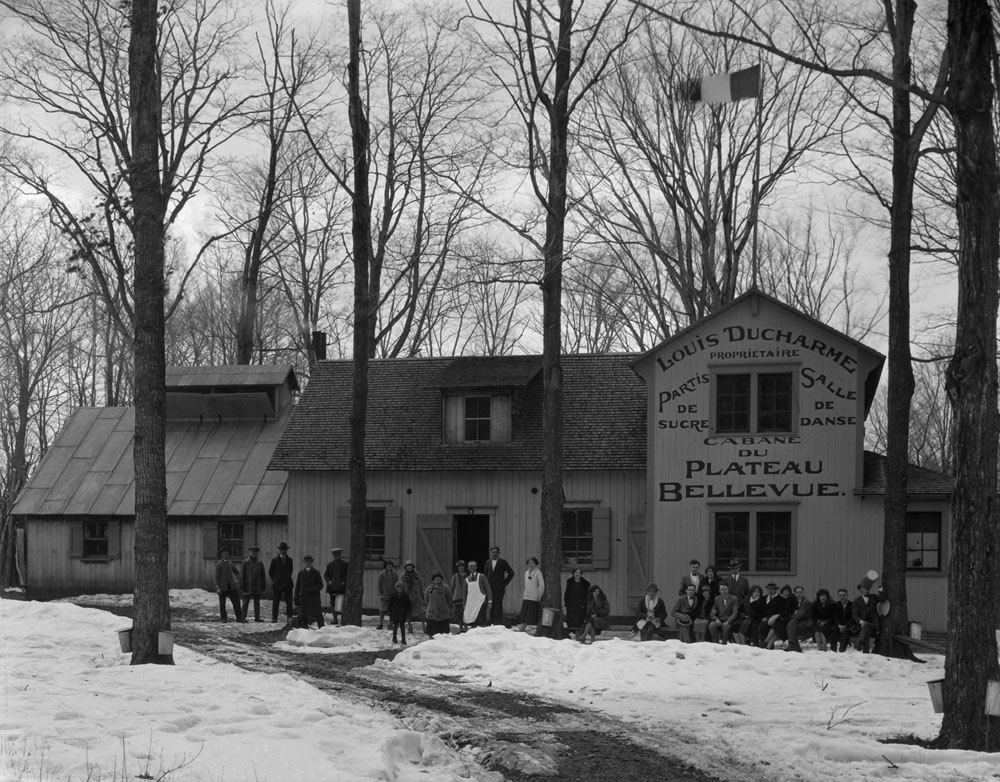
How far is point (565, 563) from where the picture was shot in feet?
95.0

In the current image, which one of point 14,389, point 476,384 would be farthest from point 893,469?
point 14,389

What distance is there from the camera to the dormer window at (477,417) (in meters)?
30.5

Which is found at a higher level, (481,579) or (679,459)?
(679,459)

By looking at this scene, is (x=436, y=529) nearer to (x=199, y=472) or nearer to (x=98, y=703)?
(x=199, y=472)

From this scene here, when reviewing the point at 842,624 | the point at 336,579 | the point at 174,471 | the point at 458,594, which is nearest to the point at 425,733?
the point at 842,624

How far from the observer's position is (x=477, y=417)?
101 ft

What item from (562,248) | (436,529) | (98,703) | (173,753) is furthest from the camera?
(436,529)

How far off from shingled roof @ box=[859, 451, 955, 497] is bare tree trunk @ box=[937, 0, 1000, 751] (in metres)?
A: 13.7

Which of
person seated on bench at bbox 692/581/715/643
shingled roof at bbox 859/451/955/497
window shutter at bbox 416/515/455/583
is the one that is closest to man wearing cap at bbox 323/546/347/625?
window shutter at bbox 416/515/455/583

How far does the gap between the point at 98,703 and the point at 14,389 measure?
129ft

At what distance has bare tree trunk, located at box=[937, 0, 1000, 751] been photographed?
486 inches

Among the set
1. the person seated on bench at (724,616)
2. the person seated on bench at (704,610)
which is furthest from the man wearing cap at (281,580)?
the person seated on bench at (724,616)

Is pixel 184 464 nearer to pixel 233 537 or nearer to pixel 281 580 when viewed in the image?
pixel 233 537

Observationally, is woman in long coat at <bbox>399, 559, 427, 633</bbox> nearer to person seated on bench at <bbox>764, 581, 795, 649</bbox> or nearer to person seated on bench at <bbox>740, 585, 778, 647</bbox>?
person seated on bench at <bbox>740, 585, 778, 647</bbox>
